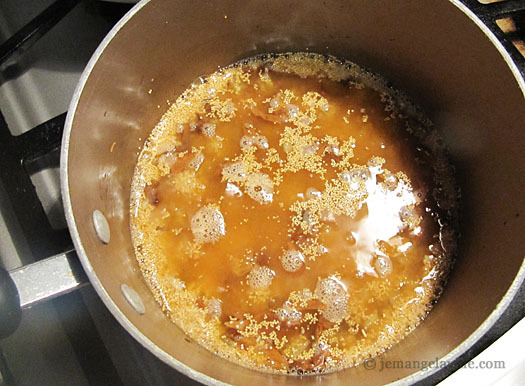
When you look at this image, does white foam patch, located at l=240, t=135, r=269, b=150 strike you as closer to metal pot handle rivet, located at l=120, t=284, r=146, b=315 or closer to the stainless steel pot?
the stainless steel pot

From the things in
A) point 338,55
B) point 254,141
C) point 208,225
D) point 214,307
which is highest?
point 338,55

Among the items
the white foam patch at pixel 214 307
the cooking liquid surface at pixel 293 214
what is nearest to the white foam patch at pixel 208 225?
the cooking liquid surface at pixel 293 214

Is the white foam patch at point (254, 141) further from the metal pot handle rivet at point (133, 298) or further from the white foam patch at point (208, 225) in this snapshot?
the metal pot handle rivet at point (133, 298)

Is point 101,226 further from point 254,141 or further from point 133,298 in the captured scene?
point 254,141

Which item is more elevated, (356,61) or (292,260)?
(356,61)

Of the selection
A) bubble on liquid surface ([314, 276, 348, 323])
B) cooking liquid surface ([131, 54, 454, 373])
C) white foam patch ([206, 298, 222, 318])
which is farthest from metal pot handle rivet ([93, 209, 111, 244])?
bubble on liquid surface ([314, 276, 348, 323])

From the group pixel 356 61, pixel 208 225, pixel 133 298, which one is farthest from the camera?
pixel 356 61

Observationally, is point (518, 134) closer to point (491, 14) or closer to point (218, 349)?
point (491, 14)

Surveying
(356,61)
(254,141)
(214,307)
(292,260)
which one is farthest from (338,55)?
(214,307)
